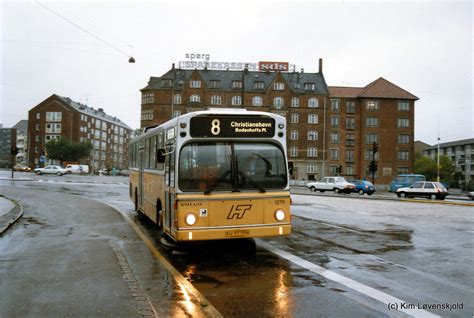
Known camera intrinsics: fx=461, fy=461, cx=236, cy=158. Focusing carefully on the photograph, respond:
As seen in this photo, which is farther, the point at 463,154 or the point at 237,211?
the point at 463,154

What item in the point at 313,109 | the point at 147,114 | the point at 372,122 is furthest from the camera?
the point at 372,122

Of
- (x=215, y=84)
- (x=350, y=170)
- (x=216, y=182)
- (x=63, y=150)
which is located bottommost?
(x=216, y=182)

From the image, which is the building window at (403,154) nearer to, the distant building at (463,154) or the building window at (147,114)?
the building window at (147,114)

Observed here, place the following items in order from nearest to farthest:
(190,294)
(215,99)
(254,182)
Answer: (190,294) → (254,182) → (215,99)

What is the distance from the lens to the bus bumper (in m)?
8.20

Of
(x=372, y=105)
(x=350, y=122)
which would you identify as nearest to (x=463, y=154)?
(x=372, y=105)

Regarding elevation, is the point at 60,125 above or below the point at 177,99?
below

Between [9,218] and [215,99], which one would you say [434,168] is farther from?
[9,218]

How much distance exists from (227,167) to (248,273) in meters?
2.02

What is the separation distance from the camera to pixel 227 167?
8562mm

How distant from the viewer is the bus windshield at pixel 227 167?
845 cm

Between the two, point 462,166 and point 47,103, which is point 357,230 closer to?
point 47,103

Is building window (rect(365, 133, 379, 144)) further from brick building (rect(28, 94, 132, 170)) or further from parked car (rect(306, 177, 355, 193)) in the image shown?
brick building (rect(28, 94, 132, 170))

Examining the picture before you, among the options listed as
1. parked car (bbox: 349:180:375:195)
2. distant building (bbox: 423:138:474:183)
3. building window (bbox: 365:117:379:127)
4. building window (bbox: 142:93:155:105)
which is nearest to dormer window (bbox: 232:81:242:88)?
building window (bbox: 142:93:155:105)
